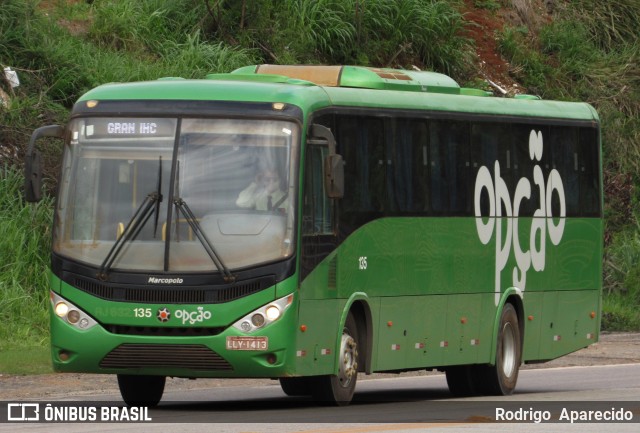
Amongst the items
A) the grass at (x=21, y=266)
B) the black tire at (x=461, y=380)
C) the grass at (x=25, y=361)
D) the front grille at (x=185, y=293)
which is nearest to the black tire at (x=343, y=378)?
the front grille at (x=185, y=293)

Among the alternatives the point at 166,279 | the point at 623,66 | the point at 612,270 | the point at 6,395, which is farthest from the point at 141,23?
the point at 166,279

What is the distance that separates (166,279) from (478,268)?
4855 mm

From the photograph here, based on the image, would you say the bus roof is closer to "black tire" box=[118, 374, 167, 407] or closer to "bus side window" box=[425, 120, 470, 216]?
"bus side window" box=[425, 120, 470, 216]

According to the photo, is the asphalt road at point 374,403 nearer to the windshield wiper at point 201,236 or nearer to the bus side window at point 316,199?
the windshield wiper at point 201,236

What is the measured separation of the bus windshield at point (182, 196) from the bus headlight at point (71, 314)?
0.42 meters

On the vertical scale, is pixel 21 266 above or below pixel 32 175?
below

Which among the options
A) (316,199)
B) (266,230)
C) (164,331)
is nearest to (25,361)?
(164,331)

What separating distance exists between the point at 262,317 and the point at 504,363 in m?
5.33

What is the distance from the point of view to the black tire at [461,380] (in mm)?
19891

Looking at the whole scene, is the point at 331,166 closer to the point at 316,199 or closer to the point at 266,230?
the point at 316,199

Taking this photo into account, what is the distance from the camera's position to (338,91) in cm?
1698

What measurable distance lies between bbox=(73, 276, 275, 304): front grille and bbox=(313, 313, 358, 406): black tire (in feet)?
4.63

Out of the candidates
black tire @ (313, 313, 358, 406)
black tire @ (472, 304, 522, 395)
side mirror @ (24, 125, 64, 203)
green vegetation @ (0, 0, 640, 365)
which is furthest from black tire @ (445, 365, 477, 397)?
side mirror @ (24, 125, 64, 203)

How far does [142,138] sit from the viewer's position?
1594 cm
